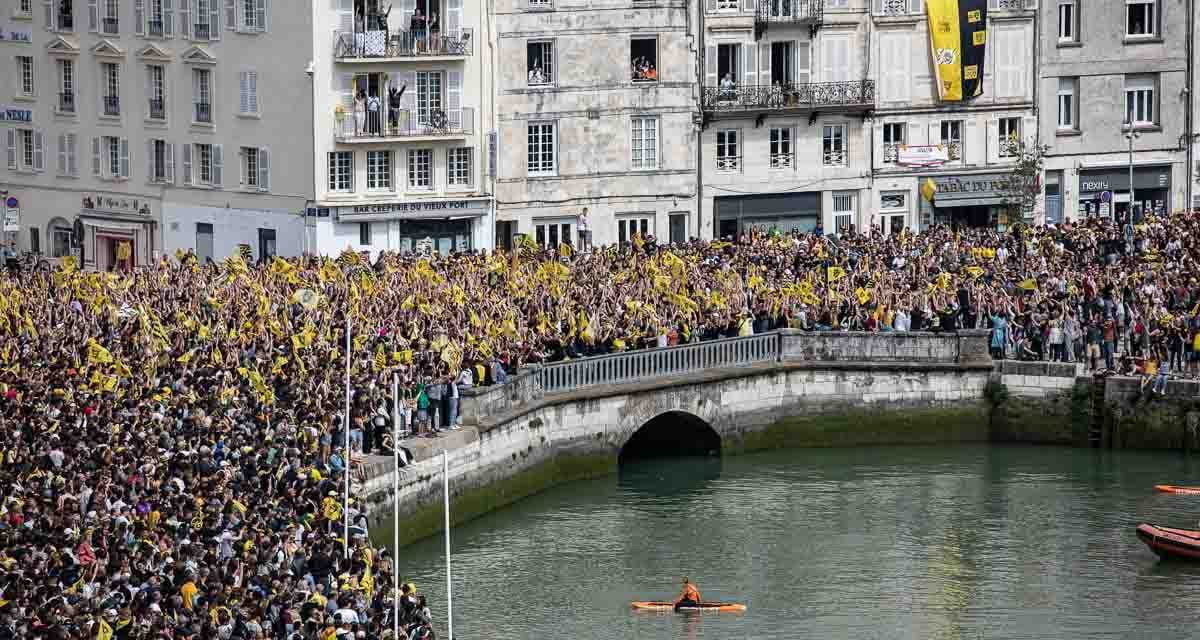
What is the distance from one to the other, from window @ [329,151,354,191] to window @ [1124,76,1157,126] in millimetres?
30089

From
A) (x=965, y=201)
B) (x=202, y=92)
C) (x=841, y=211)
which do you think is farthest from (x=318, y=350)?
(x=965, y=201)

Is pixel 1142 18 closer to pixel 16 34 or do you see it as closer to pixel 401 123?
pixel 401 123

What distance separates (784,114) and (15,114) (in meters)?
29.0

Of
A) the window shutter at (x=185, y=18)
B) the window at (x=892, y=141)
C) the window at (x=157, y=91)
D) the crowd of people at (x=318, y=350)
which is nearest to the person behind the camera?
the crowd of people at (x=318, y=350)

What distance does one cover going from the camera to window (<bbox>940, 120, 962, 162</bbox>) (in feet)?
359

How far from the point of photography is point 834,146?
355 feet

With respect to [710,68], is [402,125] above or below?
below

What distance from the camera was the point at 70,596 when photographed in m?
48.0

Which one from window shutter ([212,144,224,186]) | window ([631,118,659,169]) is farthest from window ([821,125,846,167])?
window shutter ([212,144,224,186])

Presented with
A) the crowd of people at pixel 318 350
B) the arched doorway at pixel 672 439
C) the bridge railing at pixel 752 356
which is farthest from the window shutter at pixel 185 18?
the bridge railing at pixel 752 356

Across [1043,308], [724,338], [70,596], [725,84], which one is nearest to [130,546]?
[70,596]

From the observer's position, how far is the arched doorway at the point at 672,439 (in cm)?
8406

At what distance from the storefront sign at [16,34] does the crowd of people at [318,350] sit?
90.9 feet

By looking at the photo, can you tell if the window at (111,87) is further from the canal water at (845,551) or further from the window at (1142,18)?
the window at (1142,18)
